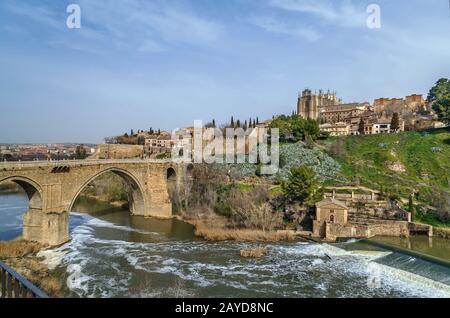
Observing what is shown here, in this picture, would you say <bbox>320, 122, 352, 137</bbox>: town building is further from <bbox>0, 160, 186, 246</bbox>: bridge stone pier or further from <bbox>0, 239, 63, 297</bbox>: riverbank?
<bbox>0, 239, 63, 297</bbox>: riverbank

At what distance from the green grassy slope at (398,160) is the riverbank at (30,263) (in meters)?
21.3

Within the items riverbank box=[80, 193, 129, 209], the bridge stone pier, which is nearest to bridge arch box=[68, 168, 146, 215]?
the bridge stone pier

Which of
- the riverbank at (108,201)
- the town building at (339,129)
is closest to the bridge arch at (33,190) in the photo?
the riverbank at (108,201)

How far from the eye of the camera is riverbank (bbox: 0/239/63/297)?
42.7 ft

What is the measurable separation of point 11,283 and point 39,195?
16.4 meters

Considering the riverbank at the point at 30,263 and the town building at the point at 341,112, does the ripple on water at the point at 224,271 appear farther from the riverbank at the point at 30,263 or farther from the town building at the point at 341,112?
the town building at the point at 341,112

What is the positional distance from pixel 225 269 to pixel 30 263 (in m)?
8.68

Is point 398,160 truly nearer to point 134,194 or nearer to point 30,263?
point 134,194

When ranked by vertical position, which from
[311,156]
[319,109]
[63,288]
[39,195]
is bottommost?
[63,288]

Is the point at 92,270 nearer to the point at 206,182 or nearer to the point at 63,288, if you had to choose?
the point at 63,288

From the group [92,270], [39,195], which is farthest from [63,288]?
[39,195]

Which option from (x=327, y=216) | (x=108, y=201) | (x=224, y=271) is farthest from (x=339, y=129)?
(x=224, y=271)

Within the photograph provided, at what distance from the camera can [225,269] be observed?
15.1 metres

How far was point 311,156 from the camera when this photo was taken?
33.4 meters
